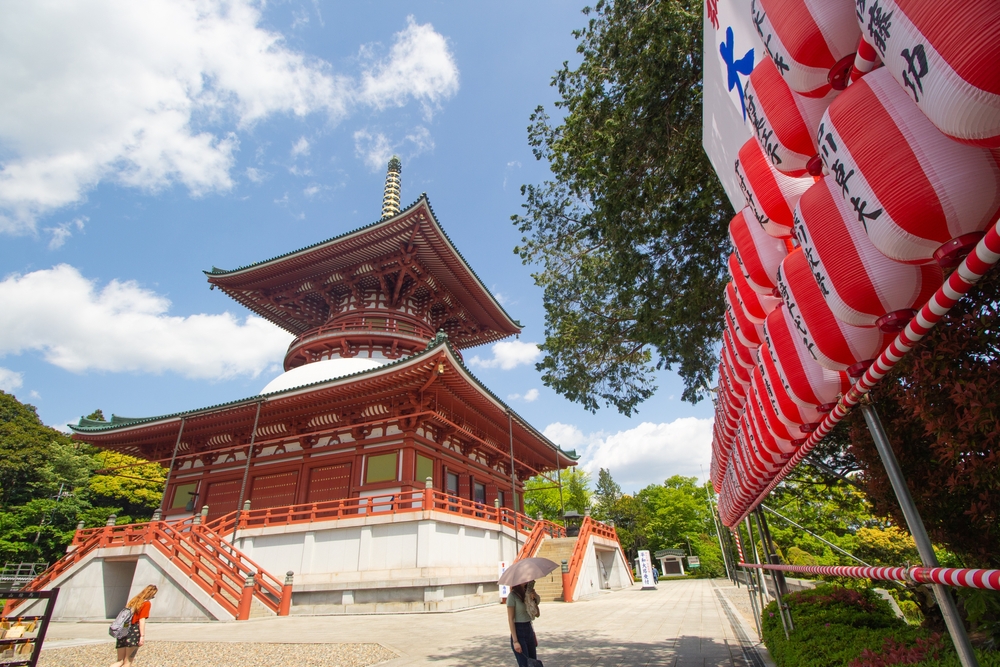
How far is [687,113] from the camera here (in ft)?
21.0

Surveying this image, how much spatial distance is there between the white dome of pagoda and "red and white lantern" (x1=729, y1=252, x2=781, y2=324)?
1427cm

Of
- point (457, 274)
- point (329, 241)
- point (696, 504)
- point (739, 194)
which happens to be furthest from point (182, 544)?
point (696, 504)

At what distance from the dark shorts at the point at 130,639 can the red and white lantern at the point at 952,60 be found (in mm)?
8397

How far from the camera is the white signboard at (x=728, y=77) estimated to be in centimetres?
304

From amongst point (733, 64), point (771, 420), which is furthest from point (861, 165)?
point (771, 420)

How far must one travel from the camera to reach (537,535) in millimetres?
17125

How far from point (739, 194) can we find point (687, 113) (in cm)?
307

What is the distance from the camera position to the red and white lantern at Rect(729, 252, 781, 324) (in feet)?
11.5

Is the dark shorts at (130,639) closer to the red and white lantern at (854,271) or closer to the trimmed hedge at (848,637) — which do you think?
the trimmed hedge at (848,637)

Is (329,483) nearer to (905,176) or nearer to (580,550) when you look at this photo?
(580,550)

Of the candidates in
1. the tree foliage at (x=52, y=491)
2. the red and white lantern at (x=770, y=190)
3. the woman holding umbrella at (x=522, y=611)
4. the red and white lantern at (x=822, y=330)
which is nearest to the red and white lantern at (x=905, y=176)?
the red and white lantern at (x=822, y=330)

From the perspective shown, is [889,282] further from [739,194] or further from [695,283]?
[695,283]

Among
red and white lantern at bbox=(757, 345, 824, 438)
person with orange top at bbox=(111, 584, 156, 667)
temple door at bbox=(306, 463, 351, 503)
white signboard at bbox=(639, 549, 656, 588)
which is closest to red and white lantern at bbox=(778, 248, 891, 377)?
red and white lantern at bbox=(757, 345, 824, 438)

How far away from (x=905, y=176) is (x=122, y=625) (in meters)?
8.27
